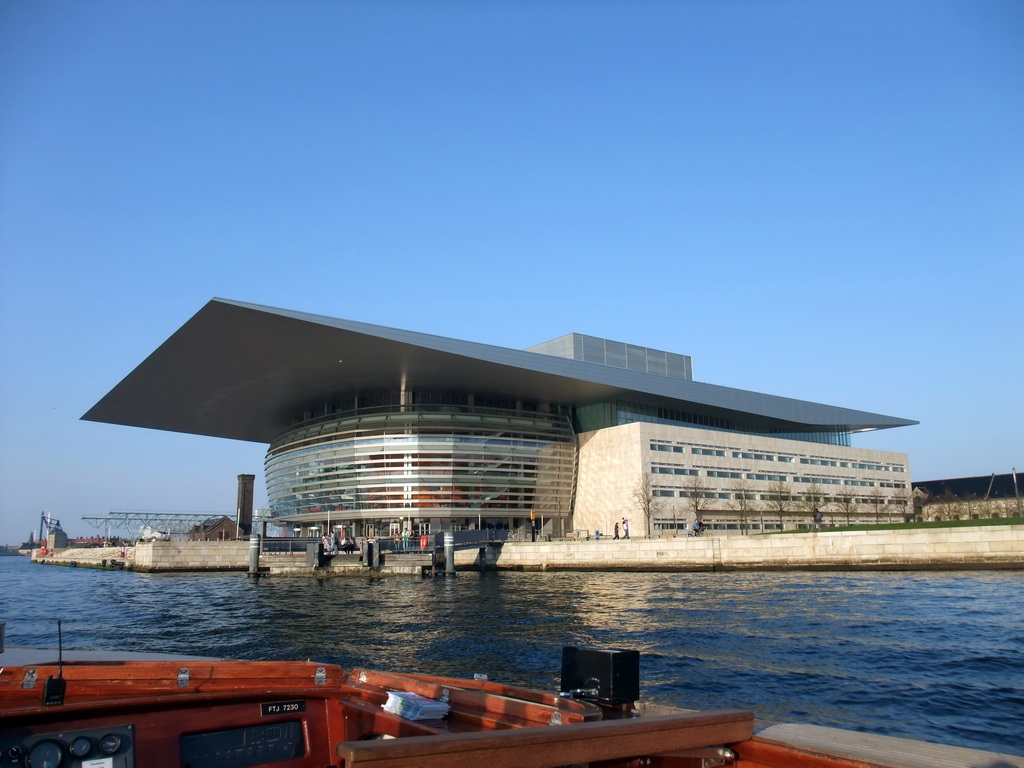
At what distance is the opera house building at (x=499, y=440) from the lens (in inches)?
2071

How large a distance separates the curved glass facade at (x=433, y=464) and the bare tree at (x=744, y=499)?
13.0 m

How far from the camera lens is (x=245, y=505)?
80125 mm

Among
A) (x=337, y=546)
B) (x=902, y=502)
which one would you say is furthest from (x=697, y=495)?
(x=337, y=546)

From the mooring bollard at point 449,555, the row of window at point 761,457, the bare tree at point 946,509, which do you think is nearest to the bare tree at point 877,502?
the row of window at point 761,457

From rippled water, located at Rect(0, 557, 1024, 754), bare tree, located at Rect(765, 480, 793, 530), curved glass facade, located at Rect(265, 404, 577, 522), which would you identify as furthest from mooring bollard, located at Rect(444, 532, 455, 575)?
bare tree, located at Rect(765, 480, 793, 530)

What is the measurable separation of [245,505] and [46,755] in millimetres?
82021

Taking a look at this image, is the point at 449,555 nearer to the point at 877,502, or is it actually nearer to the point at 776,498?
the point at 776,498

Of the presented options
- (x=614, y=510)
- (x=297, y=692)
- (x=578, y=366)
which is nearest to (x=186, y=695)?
(x=297, y=692)

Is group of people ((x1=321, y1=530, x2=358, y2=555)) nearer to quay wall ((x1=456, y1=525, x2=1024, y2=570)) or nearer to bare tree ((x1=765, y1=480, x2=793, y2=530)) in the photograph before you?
quay wall ((x1=456, y1=525, x2=1024, y2=570))

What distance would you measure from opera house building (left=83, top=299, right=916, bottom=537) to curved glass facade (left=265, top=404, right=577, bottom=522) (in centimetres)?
11

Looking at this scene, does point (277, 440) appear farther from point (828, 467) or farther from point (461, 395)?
point (828, 467)

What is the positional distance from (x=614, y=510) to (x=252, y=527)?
40.3m

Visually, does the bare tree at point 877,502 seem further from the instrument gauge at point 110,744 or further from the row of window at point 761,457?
the instrument gauge at point 110,744

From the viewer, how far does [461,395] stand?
6047 centimetres
